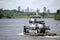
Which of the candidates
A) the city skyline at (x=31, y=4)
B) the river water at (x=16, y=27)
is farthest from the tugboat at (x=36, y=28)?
the city skyline at (x=31, y=4)

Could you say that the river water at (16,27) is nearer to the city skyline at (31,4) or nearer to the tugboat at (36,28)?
the tugboat at (36,28)

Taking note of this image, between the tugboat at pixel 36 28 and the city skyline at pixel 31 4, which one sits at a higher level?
the city skyline at pixel 31 4

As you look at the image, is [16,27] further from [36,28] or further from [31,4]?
[31,4]

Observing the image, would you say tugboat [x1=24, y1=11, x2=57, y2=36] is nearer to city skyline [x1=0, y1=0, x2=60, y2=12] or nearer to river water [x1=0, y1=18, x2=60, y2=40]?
river water [x1=0, y1=18, x2=60, y2=40]

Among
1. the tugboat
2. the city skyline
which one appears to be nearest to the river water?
the tugboat

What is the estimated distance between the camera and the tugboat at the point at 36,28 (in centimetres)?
315

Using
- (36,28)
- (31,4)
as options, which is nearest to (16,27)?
(36,28)

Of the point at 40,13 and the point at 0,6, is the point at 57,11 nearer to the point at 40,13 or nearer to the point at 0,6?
the point at 40,13

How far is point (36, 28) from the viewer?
3.16 metres

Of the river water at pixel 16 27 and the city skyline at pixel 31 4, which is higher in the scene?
the city skyline at pixel 31 4

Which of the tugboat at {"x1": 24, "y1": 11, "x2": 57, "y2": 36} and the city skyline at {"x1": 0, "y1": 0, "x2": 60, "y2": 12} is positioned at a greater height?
the city skyline at {"x1": 0, "y1": 0, "x2": 60, "y2": 12}

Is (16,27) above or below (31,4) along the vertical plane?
below

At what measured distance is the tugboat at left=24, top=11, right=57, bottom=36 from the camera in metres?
3.15

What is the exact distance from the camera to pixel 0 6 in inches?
122
